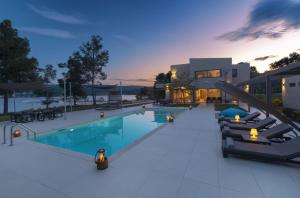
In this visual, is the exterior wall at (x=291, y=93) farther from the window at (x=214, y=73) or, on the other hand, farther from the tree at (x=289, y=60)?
the tree at (x=289, y=60)

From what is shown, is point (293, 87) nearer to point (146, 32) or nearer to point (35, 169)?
point (146, 32)

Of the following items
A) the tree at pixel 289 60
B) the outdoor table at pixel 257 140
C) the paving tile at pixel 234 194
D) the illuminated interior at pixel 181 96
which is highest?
the tree at pixel 289 60

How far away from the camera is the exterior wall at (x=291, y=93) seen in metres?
13.0

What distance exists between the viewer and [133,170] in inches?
161

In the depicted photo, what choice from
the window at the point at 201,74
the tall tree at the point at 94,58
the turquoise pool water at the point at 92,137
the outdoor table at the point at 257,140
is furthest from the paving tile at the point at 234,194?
the window at the point at 201,74

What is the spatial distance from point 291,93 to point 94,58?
19739mm

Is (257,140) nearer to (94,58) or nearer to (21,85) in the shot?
(21,85)

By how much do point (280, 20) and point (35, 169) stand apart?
66.4 ft

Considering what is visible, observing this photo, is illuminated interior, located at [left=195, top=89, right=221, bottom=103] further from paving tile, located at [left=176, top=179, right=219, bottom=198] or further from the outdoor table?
paving tile, located at [left=176, top=179, right=219, bottom=198]

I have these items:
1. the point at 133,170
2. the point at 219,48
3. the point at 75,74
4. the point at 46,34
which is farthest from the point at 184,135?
the point at 46,34

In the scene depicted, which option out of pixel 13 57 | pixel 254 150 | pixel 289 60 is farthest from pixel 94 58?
pixel 289 60

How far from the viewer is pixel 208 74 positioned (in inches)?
994

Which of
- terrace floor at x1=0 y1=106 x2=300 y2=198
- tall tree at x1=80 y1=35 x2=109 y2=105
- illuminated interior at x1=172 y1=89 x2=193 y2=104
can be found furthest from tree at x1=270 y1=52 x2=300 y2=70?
terrace floor at x1=0 y1=106 x2=300 y2=198

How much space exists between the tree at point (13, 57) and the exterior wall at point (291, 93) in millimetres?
21497
